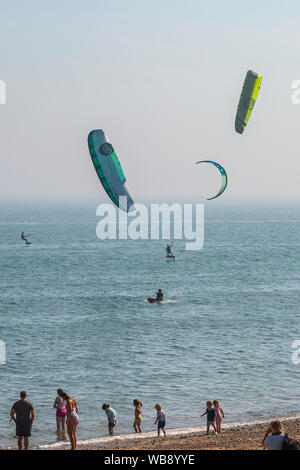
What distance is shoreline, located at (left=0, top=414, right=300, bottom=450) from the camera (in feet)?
59.7

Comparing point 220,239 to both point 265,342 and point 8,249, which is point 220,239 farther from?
point 265,342

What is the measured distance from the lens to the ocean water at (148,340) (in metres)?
27.7

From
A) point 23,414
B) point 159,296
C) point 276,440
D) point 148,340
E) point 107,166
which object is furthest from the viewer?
point 159,296

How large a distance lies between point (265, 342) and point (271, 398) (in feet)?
36.1

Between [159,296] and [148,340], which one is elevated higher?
[159,296]

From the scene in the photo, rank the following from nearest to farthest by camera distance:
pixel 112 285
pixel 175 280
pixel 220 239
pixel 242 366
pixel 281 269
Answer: pixel 242 366, pixel 112 285, pixel 175 280, pixel 281 269, pixel 220 239

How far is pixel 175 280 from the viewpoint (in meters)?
72.4

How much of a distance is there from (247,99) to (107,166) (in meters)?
6.63

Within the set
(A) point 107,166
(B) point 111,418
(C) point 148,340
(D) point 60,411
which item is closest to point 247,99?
(A) point 107,166

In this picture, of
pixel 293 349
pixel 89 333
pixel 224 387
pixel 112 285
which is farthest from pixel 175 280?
pixel 224 387

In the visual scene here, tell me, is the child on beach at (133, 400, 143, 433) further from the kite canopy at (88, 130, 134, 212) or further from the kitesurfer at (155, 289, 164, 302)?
the kitesurfer at (155, 289, 164, 302)

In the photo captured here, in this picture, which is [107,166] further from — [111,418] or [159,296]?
[159,296]

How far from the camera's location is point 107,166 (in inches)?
1216

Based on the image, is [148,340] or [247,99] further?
[148,340]
